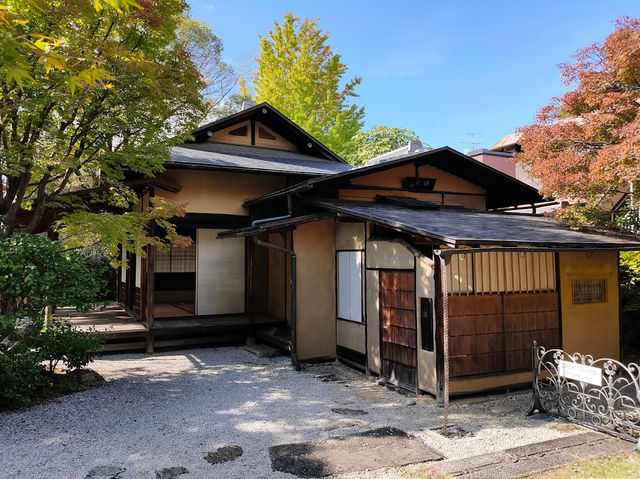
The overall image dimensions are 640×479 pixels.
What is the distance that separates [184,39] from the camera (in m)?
23.9

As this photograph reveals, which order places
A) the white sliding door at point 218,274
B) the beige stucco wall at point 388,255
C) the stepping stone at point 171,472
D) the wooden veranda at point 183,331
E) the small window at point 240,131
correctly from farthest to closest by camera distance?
the small window at point 240,131
the white sliding door at point 218,274
the wooden veranda at point 183,331
the beige stucco wall at point 388,255
the stepping stone at point 171,472

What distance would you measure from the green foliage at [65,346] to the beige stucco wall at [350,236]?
4.58m

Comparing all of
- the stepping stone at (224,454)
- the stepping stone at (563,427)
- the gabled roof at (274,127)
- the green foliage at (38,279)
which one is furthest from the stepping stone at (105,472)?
the gabled roof at (274,127)

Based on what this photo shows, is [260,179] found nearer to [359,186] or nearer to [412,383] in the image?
[359,186]

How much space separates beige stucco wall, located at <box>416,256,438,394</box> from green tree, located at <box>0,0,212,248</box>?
4.55m

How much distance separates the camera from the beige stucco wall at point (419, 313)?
6.35m

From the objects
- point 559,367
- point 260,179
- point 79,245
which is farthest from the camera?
point 260,179

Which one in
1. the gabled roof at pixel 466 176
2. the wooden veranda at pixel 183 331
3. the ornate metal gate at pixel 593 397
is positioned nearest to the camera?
the ornate metal gate at pixel 593 397

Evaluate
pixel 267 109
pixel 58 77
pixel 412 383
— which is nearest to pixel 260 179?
pixel 267 109

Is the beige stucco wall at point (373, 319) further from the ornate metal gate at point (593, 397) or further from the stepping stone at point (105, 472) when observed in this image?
the stepping stone at point (105, 472)

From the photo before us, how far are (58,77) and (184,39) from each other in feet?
66.2

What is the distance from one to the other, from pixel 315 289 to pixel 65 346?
4.31 m

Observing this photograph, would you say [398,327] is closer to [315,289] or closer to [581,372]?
[315,289]

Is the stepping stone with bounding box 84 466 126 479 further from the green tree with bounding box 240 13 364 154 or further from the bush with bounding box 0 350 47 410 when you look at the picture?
the green tree with bounding box 240 13 364 154
